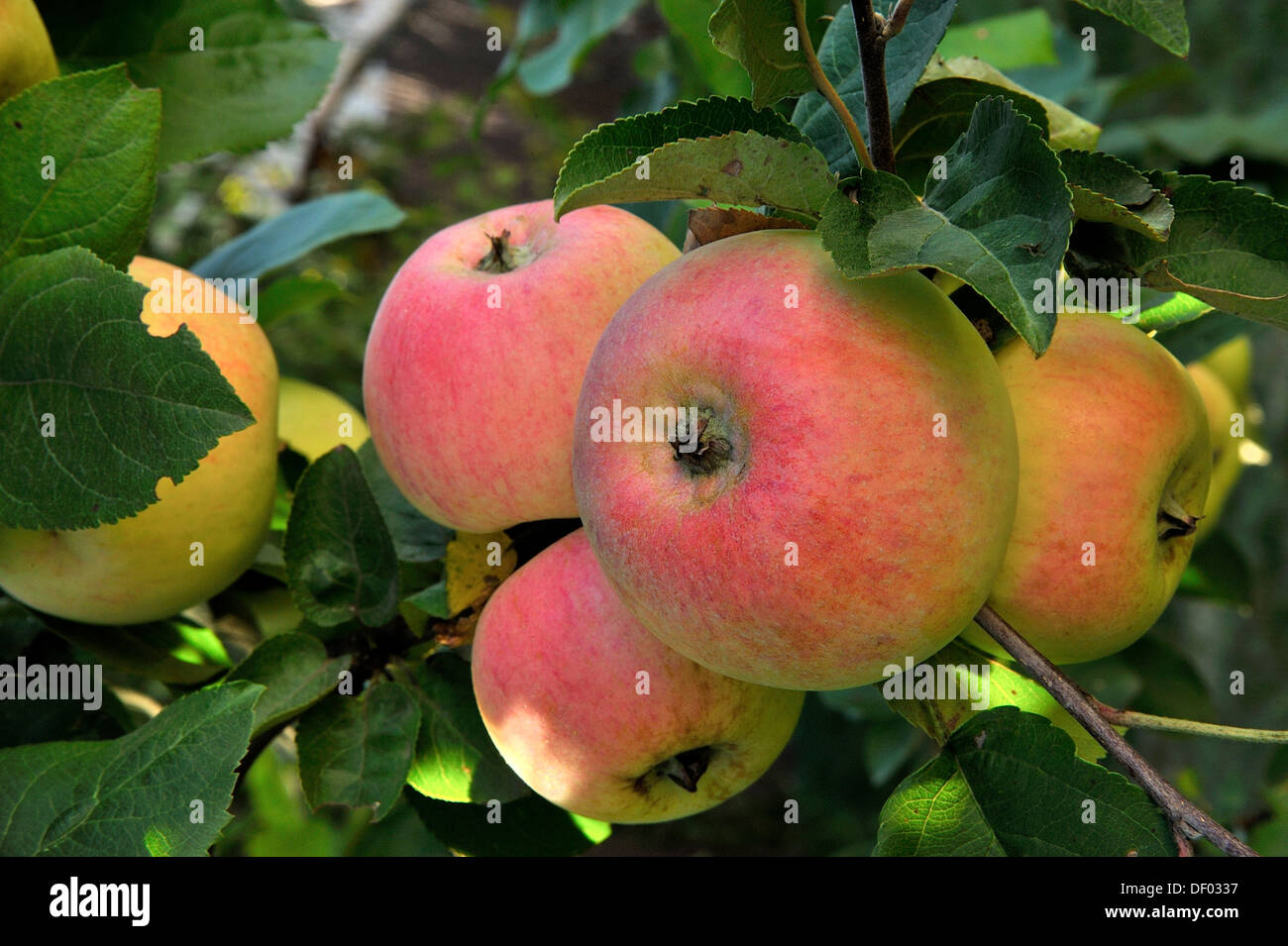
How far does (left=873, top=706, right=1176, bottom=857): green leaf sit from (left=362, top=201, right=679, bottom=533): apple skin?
238 mm

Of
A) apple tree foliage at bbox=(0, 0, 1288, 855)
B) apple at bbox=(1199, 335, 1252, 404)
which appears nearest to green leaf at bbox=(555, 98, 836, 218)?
apple tree foliage at bbox=(0, 0, 1288, 855)

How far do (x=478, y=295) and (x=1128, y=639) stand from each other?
38 centimetres

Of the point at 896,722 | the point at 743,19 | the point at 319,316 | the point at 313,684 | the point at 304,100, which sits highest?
the point at 319,316

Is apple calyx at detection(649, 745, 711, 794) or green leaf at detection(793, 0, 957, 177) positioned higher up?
green leaf at detection(793, 0, 957, 177)

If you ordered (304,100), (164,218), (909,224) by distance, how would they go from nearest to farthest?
(909,224) → (304,100) → (164,218)

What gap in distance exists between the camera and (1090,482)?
0.49 metres

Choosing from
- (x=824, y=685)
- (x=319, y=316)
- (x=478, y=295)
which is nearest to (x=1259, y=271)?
(x=824, y=685)

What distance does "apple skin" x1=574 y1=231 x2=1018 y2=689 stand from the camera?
41cm

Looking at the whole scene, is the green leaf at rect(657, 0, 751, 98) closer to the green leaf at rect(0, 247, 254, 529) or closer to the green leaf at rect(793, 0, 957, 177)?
the green leaf at rect(793, 0, 957, 177)

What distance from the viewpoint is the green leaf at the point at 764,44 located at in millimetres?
448

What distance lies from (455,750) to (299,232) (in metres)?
0.48

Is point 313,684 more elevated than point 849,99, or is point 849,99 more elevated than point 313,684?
point 849,99
